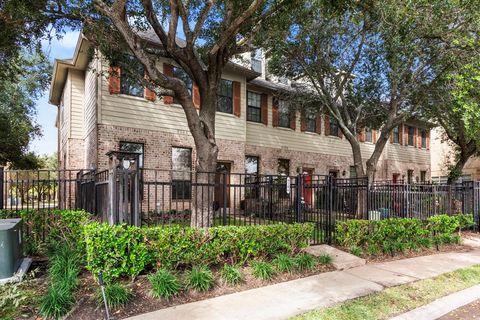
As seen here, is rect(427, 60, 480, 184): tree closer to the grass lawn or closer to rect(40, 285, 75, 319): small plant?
the grass lawn

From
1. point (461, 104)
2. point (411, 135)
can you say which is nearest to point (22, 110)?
point (461, 104)

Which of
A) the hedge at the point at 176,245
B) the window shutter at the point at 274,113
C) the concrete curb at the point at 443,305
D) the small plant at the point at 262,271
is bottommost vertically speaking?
the concrete curb at the point at 443,305

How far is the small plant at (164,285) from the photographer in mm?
4609

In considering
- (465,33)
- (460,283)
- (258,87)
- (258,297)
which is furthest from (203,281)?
(258,87)

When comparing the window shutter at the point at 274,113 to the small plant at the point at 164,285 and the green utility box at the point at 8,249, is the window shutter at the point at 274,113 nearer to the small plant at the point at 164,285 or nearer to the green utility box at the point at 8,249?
the small plant at the point at 164,285

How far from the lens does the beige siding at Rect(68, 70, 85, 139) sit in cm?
1369

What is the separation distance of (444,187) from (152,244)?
963 cm

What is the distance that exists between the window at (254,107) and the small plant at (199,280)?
11.5m

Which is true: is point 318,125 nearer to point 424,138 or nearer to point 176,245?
point 424,138

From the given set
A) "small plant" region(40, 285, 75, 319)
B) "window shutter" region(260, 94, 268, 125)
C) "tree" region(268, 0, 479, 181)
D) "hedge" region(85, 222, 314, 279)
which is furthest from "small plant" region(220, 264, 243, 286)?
"window shutter" region(260, 94, 268, 125)

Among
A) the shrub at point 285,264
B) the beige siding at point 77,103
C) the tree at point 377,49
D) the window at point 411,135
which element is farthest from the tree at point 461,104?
the beige siding at point 77,103

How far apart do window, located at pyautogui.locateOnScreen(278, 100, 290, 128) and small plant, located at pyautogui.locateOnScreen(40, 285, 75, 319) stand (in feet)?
46.0

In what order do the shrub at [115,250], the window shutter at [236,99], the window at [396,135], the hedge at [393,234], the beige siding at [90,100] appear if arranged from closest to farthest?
the shrub at [115,250] → the hedge at [393,234] → the beige siding at [90,100] → the window shutter at [236,99] → the window at [396,135]

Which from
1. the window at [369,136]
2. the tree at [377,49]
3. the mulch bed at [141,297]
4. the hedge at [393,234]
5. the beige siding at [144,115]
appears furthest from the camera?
the window at [369,136]
